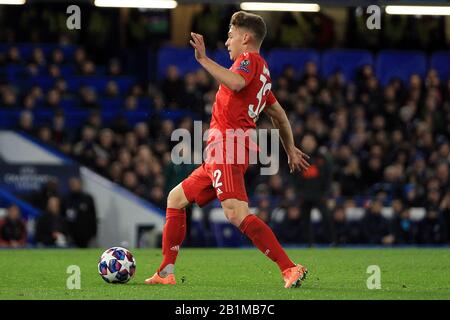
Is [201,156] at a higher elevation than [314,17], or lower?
lower

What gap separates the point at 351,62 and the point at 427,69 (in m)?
1.53

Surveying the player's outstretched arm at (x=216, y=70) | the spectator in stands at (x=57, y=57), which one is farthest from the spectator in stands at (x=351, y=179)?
the player's outstretched arm at (x=216, y=70)

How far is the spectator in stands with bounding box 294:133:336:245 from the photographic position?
52.0ft

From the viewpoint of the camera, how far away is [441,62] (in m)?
21.6

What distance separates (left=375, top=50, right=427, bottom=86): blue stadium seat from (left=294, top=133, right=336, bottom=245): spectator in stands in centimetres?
544

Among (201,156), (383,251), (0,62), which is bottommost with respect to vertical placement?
(383,251)

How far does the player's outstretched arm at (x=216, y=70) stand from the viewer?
306 inches

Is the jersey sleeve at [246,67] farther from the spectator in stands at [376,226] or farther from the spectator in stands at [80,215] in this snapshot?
the spectator in stands at [376,226]

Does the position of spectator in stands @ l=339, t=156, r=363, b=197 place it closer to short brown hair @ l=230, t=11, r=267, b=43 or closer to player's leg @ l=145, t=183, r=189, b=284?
player's leg @ l=145, t=183, r=189, b=284

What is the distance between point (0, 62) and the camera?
62.4 ft

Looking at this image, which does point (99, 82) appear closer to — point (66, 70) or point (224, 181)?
point (66, 70)

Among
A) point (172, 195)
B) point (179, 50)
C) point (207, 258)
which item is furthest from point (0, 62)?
point (172, 195)

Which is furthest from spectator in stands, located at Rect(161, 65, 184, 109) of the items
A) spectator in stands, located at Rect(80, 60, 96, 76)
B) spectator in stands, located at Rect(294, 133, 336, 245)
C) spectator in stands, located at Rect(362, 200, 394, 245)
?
spectator in stands, located at Rect(362, 200, 394, 245)

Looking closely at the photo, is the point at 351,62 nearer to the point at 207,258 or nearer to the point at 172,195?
the point at 207,258
